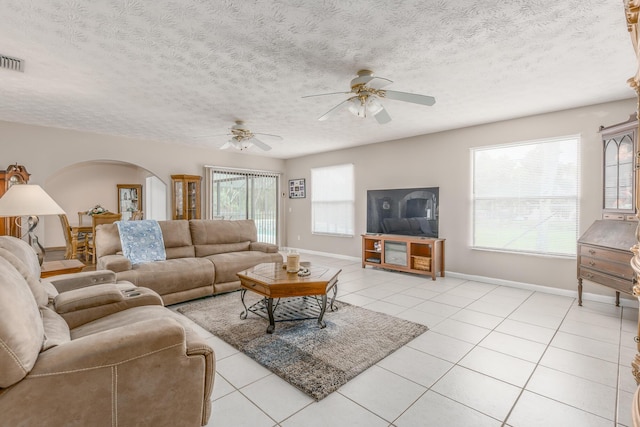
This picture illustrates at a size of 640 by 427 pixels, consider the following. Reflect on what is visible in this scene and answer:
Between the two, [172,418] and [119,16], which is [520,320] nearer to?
[172,418]

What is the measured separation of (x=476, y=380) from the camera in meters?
2.09

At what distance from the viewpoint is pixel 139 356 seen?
130cm

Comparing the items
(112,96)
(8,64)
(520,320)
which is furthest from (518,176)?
(8,64)

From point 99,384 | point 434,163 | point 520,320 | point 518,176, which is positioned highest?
point 434,163

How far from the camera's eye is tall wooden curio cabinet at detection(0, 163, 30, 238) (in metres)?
4.22

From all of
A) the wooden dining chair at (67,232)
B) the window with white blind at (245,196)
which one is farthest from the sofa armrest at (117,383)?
the wooden dining chair at (67,232)

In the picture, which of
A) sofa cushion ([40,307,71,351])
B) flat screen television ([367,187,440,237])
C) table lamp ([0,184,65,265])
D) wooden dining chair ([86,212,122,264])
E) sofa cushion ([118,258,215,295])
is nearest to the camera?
sofa cushion ([40,307,71,351])

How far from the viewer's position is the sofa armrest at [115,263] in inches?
129

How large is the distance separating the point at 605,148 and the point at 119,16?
4.97 m

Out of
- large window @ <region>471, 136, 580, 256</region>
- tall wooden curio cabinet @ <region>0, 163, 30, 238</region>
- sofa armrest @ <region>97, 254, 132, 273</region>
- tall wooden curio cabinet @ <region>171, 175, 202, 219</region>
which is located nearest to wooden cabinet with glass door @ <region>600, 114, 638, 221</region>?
large window @ <region>471, 136, 580, 256</region>

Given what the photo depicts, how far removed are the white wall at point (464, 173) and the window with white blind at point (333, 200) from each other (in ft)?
0.56

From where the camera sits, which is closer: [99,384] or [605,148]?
[99,384]

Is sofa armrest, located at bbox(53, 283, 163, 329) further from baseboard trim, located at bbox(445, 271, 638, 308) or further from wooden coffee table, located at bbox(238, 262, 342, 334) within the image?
baseboard trim, located at bbox(445, 271, 638, 308)

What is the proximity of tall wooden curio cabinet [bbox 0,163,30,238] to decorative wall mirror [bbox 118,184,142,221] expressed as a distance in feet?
14.6
